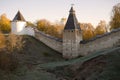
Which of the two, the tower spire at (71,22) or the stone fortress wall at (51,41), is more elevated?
the tower spire at (71,22)

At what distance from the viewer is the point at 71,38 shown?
36656mm

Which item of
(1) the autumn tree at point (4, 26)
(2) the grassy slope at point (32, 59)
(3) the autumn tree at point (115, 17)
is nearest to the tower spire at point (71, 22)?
(2) the grassy slope at point (32, 59)

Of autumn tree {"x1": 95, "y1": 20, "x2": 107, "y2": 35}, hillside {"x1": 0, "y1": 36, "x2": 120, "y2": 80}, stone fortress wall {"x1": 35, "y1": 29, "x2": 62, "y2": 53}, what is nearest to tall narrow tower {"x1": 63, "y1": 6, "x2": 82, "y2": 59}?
stone fortress wall {"x1": 35, "y1": 29, "x2": 62, "y2": 53}

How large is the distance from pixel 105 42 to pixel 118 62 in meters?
11.9

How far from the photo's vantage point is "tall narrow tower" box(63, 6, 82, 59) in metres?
36.4

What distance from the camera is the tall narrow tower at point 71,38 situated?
3638cm

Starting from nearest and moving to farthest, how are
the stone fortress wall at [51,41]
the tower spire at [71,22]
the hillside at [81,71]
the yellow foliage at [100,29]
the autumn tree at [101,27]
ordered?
the hillside at [81,71] → the tower spire at [71,22] → the stone fortress wall at [51,41] → the yellow foliage at [100,29] → the autumn tree at [101,27]

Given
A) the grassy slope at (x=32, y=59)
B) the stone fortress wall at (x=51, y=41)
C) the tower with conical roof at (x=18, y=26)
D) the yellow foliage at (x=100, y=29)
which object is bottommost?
the grassy slope at (x=32, y=59)

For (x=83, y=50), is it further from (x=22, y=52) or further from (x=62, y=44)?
(x=22, y=52)

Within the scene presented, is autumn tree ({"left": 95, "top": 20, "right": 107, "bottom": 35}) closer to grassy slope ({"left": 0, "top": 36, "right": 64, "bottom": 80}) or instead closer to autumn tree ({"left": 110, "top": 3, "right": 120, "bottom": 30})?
autumn tree ({"left": 110, "top": 3, "right": 120, "bottom": 30})

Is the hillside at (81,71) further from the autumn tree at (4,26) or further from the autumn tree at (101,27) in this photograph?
the autumn tree at (4,26)

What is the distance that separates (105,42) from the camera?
3372cm

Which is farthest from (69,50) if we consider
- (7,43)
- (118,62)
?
(118,62)

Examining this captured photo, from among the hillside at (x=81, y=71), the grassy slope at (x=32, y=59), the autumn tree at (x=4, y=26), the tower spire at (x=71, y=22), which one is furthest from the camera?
the autumn tree at (x=4, y=26)
